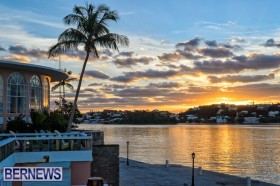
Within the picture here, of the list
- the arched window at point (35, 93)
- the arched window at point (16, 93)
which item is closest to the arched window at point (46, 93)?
the arched window at point (35, 93)

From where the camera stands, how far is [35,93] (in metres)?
30.6

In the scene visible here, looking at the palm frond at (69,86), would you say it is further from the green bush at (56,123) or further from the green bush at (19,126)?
the green bush at (19,126)

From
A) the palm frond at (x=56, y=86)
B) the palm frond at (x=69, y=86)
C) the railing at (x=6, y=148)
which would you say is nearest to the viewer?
the railing at (x=6, y=148)

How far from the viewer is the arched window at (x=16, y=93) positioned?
2818 centimetres

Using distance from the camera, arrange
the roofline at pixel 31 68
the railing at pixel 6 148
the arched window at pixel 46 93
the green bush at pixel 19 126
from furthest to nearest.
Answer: the arched window at pixel 46 93, the roofline at pixel 31 68, the green bush at pixel 19 126, the railing at pixel 6 148

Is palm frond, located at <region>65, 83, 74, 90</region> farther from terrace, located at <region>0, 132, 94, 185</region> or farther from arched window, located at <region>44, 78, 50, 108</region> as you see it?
terrace, located at <region>0, 132, 94, 185</region>

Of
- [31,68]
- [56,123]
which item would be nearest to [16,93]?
[31,68]

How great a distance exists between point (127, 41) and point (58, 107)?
1284 inches

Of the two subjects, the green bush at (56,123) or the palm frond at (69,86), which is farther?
the palm frond at (69,86)

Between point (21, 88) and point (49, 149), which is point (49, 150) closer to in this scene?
point (49, 149)

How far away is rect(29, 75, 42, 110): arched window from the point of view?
30.2m

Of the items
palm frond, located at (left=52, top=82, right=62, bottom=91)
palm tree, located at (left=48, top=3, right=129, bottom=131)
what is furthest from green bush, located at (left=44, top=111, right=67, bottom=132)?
palm frond, located at (left=52, top=82, right=62, bottom=91)

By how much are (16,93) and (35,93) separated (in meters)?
2.09

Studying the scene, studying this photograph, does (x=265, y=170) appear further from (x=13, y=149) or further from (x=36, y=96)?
(x=13, y=149)
